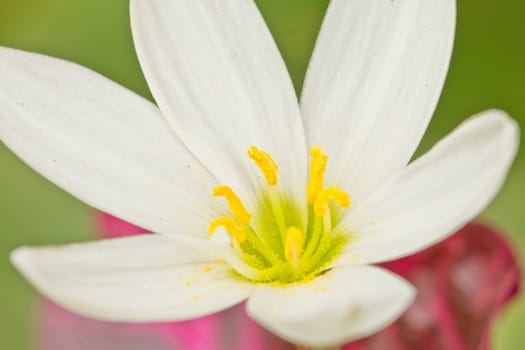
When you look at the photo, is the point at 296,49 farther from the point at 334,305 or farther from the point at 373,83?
the point at 334,305

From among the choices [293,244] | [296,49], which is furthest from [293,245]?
[296,49]

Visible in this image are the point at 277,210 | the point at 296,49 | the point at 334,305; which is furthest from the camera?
the point at 296,49

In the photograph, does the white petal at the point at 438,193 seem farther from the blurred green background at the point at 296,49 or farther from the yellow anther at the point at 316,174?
the blurred green background at the point at 296,49

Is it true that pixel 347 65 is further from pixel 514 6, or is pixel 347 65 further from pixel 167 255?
pixel 514 6

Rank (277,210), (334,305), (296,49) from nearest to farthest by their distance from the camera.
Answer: (334,305), (277,210), (296,49)

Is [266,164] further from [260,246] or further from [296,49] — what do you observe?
[296,49]

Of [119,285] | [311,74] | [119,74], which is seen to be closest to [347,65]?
[311,74]

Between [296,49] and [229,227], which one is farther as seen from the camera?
[296,49]

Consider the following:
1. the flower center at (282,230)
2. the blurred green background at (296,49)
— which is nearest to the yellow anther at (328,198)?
the flower center at (282,230)
